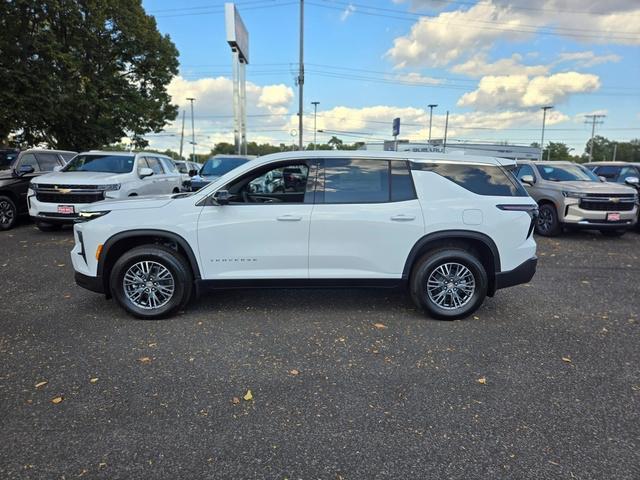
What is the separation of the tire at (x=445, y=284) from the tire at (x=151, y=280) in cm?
247

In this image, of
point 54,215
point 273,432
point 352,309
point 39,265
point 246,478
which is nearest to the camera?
point 246,478

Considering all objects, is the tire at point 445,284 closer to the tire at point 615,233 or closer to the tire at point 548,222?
the tire at point 548,222

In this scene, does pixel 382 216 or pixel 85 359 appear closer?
pixel 85 359

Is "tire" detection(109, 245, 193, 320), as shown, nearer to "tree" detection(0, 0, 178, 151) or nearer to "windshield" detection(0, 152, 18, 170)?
"windshield" detection(0, 152, 18, 170)

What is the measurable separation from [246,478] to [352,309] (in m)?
2.86

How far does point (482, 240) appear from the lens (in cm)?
467

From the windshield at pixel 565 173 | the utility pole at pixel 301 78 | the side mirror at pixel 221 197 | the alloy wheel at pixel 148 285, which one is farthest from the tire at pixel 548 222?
the utility pole at pixel 301 78

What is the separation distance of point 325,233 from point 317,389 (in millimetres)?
1734

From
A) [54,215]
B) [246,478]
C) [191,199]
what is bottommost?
[246,478]

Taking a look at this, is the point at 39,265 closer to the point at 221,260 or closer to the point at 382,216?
the point at 221,260

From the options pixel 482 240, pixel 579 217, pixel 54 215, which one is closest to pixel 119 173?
pixel 54 215

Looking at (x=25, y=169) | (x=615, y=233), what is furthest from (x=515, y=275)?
(x=25, y=169)

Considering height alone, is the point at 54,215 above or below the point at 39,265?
above

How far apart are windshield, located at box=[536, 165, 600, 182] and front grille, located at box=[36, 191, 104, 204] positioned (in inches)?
403
